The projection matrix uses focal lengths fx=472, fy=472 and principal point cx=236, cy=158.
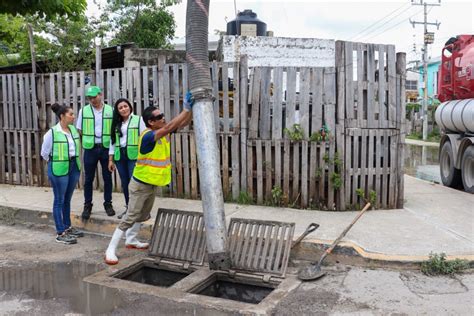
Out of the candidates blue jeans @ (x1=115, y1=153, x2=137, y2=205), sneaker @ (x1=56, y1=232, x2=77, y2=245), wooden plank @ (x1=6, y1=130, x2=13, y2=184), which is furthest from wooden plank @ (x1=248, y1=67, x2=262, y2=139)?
wooden plank @ (x1=6, y1=130, x2=13, y2=184)

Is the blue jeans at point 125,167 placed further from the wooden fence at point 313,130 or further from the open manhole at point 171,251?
the wooden fence at point 313,130

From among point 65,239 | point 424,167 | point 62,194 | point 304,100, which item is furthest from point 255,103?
point 424,167

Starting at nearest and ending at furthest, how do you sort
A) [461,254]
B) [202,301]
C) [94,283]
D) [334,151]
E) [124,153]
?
[202,301] → [94,283] → [461,254] → [124,153] → [334,151]

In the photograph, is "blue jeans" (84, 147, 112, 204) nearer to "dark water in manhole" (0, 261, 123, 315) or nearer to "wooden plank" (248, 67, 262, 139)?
"dark water in manhole" (0, 261, 123, 315)

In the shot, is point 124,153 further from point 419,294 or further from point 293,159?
point 419,294

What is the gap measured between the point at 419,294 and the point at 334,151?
9.31 feet

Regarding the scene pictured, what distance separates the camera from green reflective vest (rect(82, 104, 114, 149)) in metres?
6.48

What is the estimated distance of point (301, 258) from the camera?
5.44 metres

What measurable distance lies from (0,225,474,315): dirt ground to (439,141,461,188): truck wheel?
18.7ft

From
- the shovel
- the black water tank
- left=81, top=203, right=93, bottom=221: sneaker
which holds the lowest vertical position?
the shovel

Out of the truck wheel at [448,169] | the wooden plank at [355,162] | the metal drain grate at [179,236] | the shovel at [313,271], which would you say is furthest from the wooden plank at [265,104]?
the truck wheel at [448,169]

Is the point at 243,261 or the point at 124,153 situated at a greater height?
the point at 124,153

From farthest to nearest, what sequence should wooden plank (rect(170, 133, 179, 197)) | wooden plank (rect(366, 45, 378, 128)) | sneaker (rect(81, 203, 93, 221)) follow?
wooden plank (rect(170, 133, 179, 197)) → wooden plank (rect(366, 45, 378, 128)) → sneaker (rect(81, 203, 93, 221))

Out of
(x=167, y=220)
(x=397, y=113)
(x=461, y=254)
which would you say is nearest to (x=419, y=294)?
(x=461, y=254)
